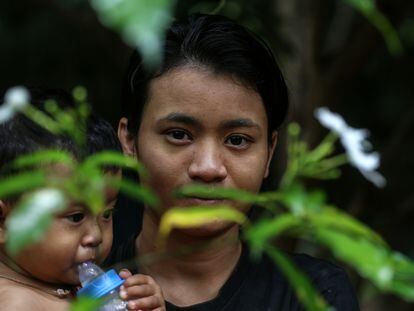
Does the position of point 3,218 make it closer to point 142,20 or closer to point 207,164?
point 207,164

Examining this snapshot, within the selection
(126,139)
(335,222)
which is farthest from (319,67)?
(335,222)

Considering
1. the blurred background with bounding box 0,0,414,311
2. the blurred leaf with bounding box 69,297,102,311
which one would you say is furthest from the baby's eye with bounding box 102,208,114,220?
the blurred background with bounding box 0,0,414,311

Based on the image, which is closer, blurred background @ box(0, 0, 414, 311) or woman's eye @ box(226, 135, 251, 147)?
woman's eye @ box(226, 135, 251, 147)

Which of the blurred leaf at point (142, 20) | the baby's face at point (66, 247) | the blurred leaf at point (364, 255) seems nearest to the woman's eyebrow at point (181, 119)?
the baby's face at point (66, 247)

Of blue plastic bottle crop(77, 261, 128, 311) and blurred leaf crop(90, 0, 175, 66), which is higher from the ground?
blurred leaf crop(90, 0, 175, 66)

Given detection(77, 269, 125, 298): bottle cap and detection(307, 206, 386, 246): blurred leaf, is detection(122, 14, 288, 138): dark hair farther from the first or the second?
detection(307, 206, 386, 246): blurred leaf

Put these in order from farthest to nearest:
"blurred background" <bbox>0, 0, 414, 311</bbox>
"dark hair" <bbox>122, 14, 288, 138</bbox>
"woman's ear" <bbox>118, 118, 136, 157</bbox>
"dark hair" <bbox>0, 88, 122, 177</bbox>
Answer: "blurred background" <bbox>0, 0, 414, 311</bbox> < "woman's ear" <bbox>118, 118, 136, 157</bbox> < "dark hair" <bbox>122, 14, 288, 138</bbox> < "dark hair" <bbox>0, 88, 122, 177</bbox>

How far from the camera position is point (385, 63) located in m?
4.69

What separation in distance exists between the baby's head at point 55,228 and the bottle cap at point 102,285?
0.38 feet

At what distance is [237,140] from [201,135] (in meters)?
0.10

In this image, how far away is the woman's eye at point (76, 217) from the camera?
2.09 metres

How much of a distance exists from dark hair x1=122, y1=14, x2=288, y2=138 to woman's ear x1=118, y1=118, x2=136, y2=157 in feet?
0.08

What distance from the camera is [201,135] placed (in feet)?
7.63

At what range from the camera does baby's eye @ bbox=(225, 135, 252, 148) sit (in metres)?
2.35
